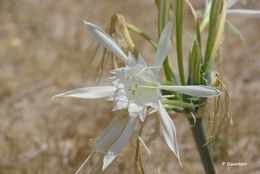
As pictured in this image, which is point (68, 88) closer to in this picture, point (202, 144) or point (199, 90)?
point (202, 144)

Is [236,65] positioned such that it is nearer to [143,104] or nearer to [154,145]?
[154,145]

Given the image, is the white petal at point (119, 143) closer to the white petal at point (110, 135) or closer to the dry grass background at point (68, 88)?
the white petal at point (110, 135)

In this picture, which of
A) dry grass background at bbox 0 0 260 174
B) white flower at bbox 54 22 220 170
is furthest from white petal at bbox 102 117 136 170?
dry grass background at bbox 0 0 260 174

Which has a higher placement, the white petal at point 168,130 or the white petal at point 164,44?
the white petal at point 164,44

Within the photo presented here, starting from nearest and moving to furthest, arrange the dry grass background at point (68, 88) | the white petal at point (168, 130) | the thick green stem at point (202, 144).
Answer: the white petal at point (168, 130), the thick green stem at point (202, 144), the dry grass background at point (68, 88)

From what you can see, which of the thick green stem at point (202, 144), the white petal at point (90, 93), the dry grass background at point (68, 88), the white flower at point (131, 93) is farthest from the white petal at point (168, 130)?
the dry grass background at point (68, 88)

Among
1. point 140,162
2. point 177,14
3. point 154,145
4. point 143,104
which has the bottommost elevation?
point 154,145

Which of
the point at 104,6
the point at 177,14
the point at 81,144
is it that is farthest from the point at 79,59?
the point at 177,14
